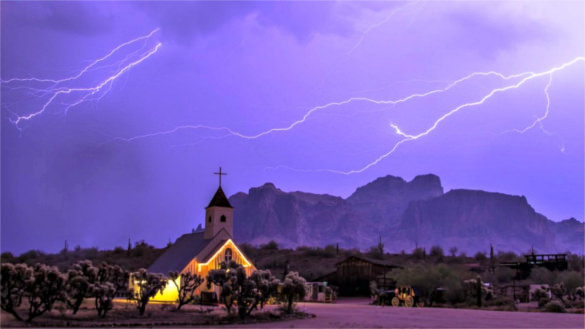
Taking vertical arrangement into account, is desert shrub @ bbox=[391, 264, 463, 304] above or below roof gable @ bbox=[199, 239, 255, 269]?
below

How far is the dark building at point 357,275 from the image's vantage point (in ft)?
160

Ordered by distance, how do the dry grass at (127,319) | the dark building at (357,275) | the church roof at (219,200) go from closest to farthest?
the dry grass at (127,319) → the church roof at (219,200) → the dark building at (357,275)

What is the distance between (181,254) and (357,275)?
17.8m

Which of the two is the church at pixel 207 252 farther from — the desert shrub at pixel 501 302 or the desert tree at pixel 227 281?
the desert shrub at pixel 501 302

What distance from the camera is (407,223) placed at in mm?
180625

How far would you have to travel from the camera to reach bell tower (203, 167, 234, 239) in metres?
38.3

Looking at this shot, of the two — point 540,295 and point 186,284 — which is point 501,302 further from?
point 186,284

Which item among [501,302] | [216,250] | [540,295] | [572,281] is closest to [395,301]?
[501,302]

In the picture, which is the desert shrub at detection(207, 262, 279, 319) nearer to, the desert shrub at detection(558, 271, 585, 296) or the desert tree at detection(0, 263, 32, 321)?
the desert tree at detection(0, 263, 32, 321)

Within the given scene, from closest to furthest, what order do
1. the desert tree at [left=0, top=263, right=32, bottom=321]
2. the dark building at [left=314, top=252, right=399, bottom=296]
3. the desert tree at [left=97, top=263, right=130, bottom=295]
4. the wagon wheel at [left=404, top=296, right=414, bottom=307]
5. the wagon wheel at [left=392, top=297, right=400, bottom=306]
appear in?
the desert tree at [left=0, top=263, right=32, bottom=321], the desert tree at [left=97, top=263, right=130, bottom=295], the wagon wheel at [left=404, top=296, right=414, bottom=307], the wagon wheel at [left=392, top=297, right=400, bottom=306], the dark building at [left=314, top=252, right=399, bottom=296]

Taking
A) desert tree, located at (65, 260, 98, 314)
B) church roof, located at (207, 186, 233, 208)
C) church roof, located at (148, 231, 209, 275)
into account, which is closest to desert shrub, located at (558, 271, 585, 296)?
church roof, located at (207, 186, 233, 208)

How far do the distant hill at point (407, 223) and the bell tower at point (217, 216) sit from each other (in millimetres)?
115194

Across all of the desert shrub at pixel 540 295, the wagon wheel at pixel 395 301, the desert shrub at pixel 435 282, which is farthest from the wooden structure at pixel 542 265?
the wagon wheel at pixel 395 301

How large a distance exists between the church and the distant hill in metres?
115
